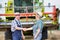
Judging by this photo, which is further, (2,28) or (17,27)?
(2,28)

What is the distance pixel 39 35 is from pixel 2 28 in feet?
14.0

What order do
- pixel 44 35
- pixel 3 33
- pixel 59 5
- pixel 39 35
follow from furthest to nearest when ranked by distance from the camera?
pixel 59 5
pixel 3 33
pixel 44 35
pixel 39 35

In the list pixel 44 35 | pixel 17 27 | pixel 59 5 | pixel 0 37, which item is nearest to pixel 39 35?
pixel 17 27

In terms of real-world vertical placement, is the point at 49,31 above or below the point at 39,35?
below

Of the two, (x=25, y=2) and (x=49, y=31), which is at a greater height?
(x=25, y=2)

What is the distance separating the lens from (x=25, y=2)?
1775 cm

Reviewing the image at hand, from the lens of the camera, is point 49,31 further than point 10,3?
No

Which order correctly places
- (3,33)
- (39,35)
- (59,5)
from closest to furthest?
1. (39,35)
2. (3,33)
3. (59,5)

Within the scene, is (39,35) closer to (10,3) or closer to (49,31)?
(49,31)

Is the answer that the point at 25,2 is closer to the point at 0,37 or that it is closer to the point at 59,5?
the point at 59,5

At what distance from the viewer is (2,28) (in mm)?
10711

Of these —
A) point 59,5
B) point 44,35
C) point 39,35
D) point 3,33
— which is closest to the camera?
point 39,35

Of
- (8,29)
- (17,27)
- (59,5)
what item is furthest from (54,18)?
(59,5)

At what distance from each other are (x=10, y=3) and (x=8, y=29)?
6.89 metres
